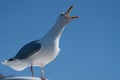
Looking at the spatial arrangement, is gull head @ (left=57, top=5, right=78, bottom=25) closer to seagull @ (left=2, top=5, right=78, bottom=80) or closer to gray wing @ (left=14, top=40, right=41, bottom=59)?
seagull @ (left=2, top=5, right=78, bottom=80)

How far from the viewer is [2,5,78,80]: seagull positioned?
249 inches

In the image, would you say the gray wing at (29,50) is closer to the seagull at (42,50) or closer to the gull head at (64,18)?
the seagull at (42,50)

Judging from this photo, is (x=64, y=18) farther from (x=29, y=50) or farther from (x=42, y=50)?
(x=29, y=50)

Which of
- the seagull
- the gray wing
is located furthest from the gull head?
the gray wing

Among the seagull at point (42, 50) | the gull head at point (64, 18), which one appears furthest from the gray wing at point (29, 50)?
the gull head at point (64, 18)

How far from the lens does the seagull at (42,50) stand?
632 centimetres

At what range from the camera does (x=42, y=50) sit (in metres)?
6.34

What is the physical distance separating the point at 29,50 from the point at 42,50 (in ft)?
1.14

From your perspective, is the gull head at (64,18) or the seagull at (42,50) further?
the gull head at (64,18)

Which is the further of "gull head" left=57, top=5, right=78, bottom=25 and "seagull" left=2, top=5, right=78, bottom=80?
"gull head" left=57, top=5, right=78, bottom=25

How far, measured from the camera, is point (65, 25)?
257 inches

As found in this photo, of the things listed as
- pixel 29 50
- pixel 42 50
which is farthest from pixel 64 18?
pixel 29 50

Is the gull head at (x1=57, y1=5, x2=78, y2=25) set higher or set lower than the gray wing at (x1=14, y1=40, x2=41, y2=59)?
higher

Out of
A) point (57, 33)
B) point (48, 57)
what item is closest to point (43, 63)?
point (48, 57)
